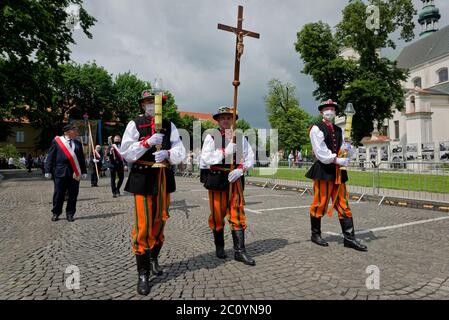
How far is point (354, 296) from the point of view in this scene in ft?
10.9

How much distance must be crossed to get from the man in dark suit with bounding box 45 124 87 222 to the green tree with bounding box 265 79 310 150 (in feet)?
150

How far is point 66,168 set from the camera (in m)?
7.74

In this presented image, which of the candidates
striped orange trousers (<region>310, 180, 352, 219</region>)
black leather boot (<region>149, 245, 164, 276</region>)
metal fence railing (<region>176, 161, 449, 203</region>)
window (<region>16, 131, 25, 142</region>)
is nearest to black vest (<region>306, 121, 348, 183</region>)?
striped orange trousers (<region>310, 180, 352, 219</region>)

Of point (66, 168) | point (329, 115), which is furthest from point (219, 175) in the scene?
point (66, 168)

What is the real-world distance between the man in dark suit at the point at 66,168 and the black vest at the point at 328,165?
18.0ft

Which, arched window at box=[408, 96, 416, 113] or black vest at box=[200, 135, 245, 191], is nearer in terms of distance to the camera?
black vest at box=[200, 135, 245, 191]

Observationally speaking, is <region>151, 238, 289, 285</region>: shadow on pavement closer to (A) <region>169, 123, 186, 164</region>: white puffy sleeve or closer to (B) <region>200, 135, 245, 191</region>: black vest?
(B) <region>200, 135, 245, 191</region>: black vest

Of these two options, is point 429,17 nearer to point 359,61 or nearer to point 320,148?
point 359,61

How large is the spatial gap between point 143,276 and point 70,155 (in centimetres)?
524

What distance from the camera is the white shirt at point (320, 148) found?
5.12m

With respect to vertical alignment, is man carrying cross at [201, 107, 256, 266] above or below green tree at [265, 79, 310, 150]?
below

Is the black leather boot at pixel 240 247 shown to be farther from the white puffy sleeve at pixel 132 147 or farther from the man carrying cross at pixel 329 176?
the white puffy sleeve at pixel 132 147

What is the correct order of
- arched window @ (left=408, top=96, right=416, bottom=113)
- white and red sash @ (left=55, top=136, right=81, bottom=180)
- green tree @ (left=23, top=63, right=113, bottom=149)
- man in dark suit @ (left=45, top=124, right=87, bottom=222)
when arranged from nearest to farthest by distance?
1. man in dark suit @ (left=45, top=124, right=87, bottom=222)
2. white and red sash @ (left=55, top=136, right=81, bottom=180)
3. green tree @ (left=23, top=63, right=113, bottom=149)
4. arched window @ (left=408, top=96, right=416, bottom=113)

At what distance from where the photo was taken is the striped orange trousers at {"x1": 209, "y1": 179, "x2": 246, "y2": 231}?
4.50m
